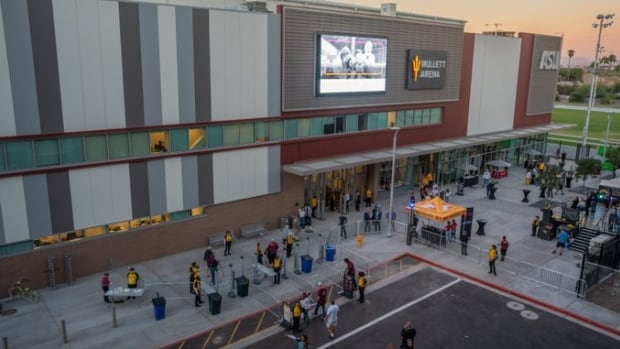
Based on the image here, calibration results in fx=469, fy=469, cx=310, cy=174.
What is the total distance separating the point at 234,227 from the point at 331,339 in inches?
463

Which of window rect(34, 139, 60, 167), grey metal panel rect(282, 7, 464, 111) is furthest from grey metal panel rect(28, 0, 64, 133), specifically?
grey metal panel rect(282, 7, 464, 111)

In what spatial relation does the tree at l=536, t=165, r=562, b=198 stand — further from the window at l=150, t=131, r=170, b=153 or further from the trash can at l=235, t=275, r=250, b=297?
the window at l=150, t=131, r=170, b=153

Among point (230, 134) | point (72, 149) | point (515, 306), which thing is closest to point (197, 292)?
point (72, 149)

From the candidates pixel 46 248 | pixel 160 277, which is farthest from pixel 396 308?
pixel 46 248

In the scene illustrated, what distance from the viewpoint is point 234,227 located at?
27844 millimetres

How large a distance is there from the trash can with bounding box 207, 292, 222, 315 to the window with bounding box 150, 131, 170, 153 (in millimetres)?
8762

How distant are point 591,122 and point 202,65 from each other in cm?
10844

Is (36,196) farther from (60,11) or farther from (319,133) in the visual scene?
(319,133)

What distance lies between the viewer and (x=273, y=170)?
95.9 ft

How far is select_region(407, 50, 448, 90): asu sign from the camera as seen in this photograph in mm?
36125

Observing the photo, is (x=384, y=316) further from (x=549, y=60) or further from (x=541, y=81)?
(x=549, y=60)

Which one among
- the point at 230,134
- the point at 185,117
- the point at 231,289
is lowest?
the point at 231,289

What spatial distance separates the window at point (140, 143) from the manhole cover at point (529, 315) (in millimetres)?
19119

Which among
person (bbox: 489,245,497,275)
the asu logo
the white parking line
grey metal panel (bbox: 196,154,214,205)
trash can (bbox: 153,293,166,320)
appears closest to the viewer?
the white parking line
